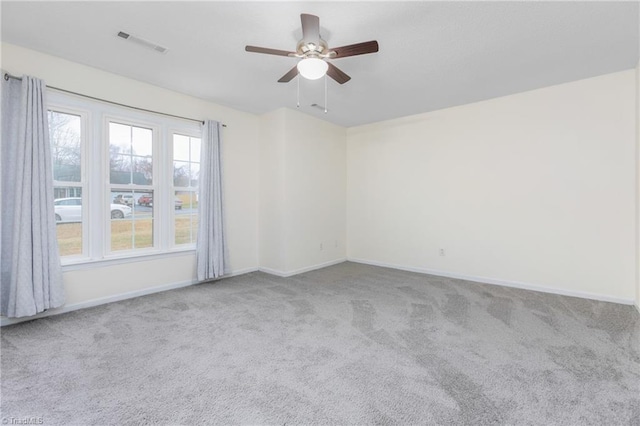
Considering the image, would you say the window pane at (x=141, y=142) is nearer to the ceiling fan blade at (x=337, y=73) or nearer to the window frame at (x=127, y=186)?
the window frame at (x=127, y=186)

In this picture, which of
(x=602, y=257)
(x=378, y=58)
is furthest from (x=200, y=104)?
(x=602, y=257)

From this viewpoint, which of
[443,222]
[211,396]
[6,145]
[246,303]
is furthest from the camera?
[443,222]

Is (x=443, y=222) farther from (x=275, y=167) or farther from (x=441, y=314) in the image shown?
(x=275, y=167)

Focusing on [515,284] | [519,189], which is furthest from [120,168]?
[515,284]

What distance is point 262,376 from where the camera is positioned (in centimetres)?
202

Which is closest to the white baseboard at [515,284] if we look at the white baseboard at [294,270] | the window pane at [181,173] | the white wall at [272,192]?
the white baseboard at [294,270]

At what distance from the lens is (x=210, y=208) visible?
4301mm

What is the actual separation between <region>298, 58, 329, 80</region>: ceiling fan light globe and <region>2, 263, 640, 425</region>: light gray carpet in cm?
231

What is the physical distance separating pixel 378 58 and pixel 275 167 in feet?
8.00

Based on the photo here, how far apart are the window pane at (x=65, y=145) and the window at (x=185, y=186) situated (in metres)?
1.08

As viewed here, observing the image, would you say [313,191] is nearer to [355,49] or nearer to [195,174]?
[195,174]

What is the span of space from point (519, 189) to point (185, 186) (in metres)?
4.83

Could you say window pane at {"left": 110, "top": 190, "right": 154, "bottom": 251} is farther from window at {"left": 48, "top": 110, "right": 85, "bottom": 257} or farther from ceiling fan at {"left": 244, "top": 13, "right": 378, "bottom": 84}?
ceiling fan at {"left": 244, "top": 13, "right": 378, "bottom": 84}

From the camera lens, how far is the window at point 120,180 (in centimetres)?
323
